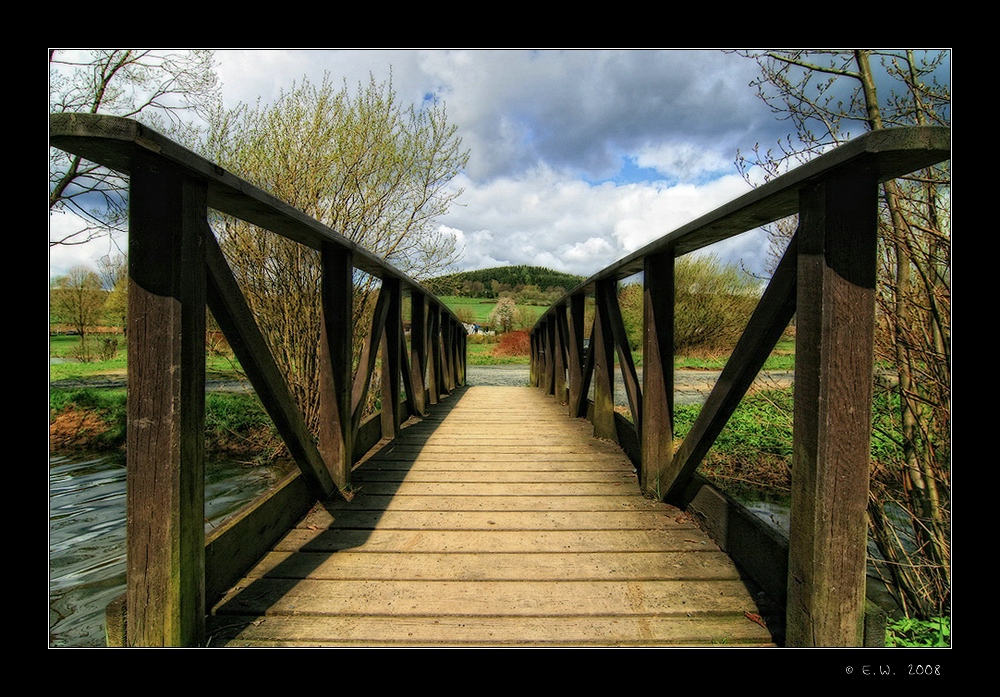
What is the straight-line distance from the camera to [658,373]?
2389mm

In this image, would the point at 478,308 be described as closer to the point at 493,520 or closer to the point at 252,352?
the point at 493,520

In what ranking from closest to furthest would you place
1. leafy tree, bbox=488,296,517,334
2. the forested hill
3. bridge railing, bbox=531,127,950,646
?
1. bridge railing, bbox=531,127,950,646
2. leafy tree, bbox=488,296,517,334
3. the forested hill

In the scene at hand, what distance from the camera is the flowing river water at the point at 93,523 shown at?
2684 mm

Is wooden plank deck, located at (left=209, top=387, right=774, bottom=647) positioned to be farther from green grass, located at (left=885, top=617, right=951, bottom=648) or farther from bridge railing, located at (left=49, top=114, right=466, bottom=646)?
green grass, located at (left=885, top=617, right=951, bottom=648)

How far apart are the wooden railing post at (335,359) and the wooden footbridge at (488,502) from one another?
1 cm

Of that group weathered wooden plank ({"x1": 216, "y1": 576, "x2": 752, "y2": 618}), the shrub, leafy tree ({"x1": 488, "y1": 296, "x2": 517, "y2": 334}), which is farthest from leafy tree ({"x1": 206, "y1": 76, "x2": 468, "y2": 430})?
leafy tree ({"x1": 488, "y1": 296, "x2": 517, "y2": 334})

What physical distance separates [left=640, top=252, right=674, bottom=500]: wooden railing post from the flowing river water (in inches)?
76.2

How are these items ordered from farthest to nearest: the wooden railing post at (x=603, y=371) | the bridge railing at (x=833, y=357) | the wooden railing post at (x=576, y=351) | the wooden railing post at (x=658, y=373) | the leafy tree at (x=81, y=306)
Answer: the leafy tree at (x=81, y=306) < the wooden railing post at (x=576, y=351) < the wooden railing post at (x=603, y=371) < the wooden railing post at (x=658, y=373) < the bridge railing at (x=833, y=357)

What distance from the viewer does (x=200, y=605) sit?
138 cm

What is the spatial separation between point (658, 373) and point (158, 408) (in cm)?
198

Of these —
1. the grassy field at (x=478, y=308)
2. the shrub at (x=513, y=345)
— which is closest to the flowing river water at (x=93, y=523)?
the shrub at (x=513, y=345)

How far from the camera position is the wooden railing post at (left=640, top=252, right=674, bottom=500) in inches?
94.5

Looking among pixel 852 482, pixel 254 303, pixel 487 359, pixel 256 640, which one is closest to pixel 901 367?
pixel 852 482

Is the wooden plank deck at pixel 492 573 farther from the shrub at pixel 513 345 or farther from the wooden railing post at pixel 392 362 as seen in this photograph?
the shrub at pixel 513 345
